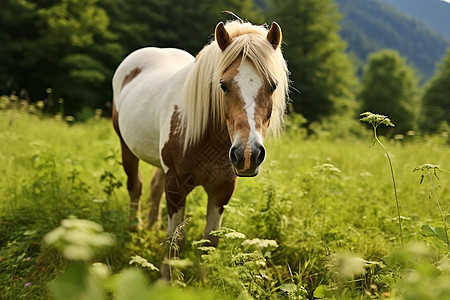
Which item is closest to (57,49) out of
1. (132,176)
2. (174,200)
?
(132,176)

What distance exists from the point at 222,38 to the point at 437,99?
83.5 feet

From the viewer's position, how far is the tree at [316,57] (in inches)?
829

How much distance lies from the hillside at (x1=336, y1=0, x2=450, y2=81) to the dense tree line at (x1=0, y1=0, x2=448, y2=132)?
4530cm

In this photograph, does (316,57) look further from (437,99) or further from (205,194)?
(205,194)

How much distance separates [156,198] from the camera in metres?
3.58

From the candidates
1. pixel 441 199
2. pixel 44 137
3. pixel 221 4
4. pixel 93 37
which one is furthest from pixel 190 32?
pixel 441 199

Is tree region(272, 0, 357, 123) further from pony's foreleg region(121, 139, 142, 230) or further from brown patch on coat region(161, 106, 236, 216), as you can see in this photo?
brown patch on coat region(161, 106, 236, 216)

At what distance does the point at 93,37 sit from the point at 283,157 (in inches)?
631

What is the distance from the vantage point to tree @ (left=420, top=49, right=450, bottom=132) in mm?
20922

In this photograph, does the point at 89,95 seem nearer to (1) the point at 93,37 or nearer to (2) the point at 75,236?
(1) the point at 93,37

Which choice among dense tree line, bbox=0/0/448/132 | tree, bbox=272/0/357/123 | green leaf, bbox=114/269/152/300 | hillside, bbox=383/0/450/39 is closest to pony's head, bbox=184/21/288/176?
green leaf, bbox=114/269/152/300

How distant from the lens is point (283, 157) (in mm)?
5820

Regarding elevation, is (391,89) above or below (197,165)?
above

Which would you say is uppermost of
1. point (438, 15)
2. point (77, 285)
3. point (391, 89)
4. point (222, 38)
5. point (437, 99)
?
point (391, 89)
